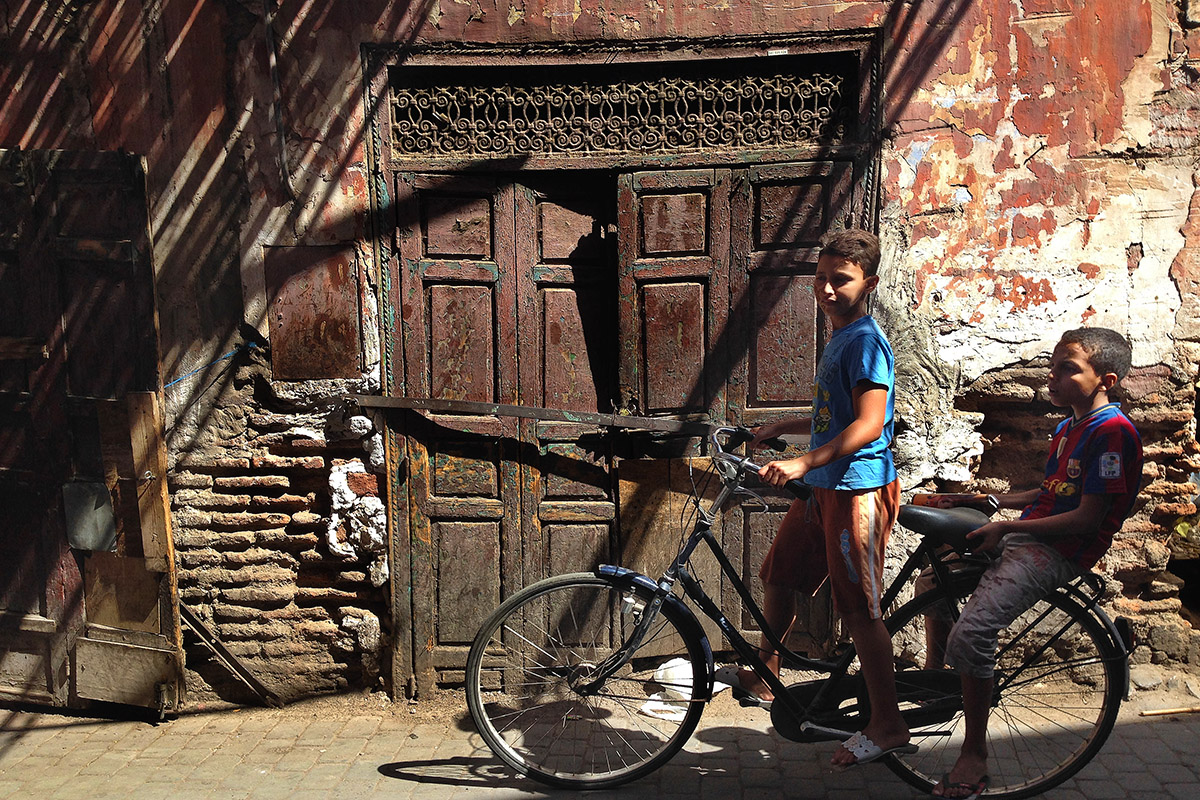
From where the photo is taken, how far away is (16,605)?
13.5ft

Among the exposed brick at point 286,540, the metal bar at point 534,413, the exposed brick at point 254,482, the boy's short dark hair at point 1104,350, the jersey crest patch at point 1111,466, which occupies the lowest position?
the exposed brick at point 286,540

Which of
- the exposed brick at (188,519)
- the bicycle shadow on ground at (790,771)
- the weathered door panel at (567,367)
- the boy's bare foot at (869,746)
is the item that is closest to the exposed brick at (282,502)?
the exposed brick at (188,519)

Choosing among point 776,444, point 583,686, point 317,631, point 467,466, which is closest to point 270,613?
point 317,631

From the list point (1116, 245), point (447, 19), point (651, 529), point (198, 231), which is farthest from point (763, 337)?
point (198, 231)

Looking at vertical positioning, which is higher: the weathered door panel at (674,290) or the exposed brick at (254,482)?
the weathered door panel at (674,290)

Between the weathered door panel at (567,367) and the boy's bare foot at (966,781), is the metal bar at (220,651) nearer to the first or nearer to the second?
the weathered door panel at (567,367)

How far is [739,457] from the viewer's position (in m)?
3.07

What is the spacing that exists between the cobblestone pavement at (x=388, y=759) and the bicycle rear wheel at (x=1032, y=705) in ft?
0.46

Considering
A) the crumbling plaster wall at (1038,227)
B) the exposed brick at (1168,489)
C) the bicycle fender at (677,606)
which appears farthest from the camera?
the exposed brick at (1168,489)

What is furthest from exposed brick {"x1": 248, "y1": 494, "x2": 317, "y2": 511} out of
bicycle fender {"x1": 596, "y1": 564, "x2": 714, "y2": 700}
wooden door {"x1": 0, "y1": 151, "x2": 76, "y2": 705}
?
bicycle fender {"x1": 596, "y1": 564, "x2": 714, "y2": 700}

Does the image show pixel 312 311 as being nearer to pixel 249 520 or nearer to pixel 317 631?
pixel 249 520

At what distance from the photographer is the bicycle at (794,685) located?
3029mm

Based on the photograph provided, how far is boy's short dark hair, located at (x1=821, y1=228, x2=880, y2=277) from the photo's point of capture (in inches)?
115

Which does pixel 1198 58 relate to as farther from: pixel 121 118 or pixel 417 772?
pixel 121 118
